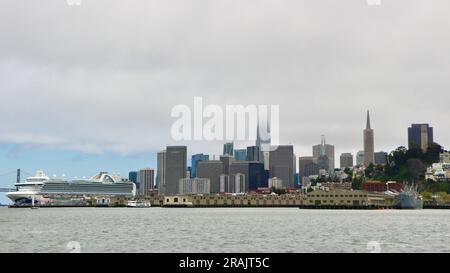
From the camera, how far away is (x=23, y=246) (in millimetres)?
48969
